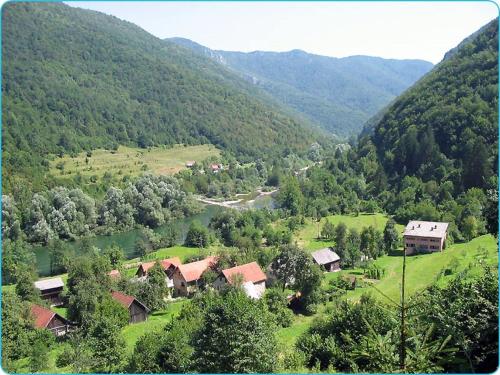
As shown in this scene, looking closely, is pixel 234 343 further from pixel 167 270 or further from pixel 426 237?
pixel 426 237

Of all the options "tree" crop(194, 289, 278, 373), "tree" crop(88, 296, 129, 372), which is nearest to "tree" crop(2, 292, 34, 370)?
"tree" crop(88, 296, 129, 372)

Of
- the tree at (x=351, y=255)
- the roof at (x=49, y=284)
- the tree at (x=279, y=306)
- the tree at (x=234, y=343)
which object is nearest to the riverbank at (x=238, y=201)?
the tree at (x=351, y=255)

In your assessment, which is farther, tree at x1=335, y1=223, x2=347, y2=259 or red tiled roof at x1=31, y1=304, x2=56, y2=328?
tree at x1=335, y1=223, x2=347, y2=259

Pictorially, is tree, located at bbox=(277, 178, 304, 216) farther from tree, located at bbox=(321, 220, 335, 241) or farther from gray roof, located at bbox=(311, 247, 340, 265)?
gray roof, located at bbox=(311, 247, 340, 265)

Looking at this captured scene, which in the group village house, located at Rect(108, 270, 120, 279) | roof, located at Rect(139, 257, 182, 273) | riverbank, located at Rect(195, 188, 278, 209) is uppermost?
village house, located at Rect(108, 270, 120, 279)

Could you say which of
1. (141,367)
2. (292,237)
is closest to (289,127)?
(292,237)

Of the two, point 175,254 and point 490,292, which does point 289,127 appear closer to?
point 175,254

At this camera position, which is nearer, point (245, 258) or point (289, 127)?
point (245, 258)

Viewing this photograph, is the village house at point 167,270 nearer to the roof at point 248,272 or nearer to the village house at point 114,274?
the village house at point 114,274
